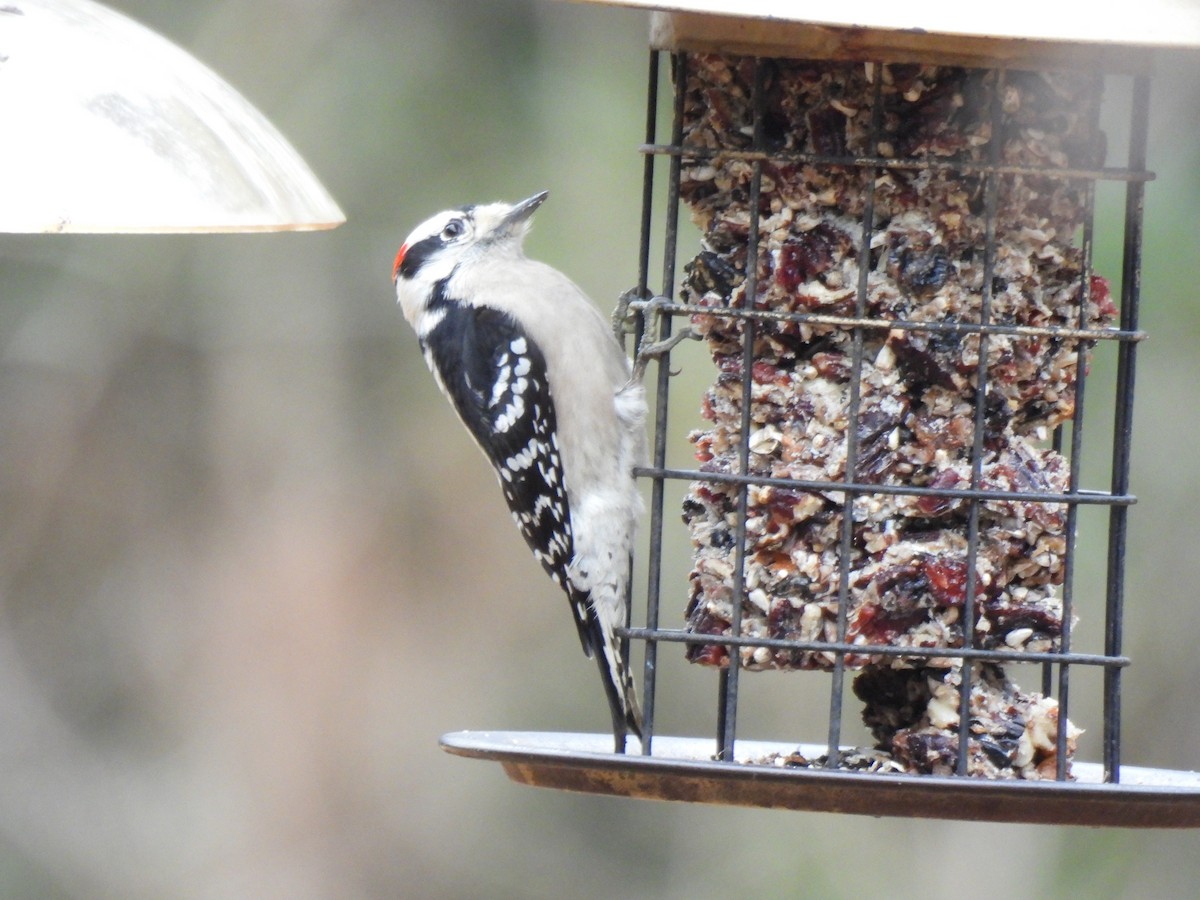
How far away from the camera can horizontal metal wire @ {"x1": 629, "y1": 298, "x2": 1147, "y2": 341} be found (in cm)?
324

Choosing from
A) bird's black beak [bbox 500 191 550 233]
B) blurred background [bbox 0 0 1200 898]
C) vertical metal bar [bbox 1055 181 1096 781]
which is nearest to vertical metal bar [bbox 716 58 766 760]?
vertical metal bar [bbox 1055 181 1096 781]

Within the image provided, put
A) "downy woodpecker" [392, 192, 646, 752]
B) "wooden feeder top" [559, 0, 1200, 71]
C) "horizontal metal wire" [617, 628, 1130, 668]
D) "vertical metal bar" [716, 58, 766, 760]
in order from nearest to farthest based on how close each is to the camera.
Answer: "wooden feeder top" [559, 0, 1200, 71], "horizontal metal wire" [617, 628, 1130, 668], "vertical metal bar" [716, 58, 766, 760], "downy woodpecker" [392, 192, 646, 752]

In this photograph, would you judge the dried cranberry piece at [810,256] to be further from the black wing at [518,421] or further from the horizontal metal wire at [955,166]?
the black wing at [518,421]

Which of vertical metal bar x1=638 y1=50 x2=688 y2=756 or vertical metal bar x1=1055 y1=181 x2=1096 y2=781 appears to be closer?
vertical metal bar x1=1055 y1=181 x2=1096 y2=781

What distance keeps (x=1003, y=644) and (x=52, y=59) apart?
2.10 metres

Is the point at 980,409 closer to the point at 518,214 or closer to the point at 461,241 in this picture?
the point at 518,214

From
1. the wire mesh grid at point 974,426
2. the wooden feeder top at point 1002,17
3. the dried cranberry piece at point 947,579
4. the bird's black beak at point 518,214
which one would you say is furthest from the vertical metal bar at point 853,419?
the bird's black beak at point 518,214

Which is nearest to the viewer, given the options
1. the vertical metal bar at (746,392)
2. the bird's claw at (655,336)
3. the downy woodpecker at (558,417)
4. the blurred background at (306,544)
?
the vertical metal bar at (746,392)

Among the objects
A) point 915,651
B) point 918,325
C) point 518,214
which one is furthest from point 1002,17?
point 518,214

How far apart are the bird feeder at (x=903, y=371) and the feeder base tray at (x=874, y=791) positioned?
246 millimetres

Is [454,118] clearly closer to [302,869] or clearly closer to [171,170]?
[302,869]

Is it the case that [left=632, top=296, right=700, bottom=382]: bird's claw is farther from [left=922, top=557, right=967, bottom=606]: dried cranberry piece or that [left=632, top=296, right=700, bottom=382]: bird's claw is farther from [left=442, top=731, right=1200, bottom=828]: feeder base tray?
[left=442, top=731, right=1200, bottom=828]: feeder base tray

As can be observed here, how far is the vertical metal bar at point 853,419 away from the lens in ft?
10.6

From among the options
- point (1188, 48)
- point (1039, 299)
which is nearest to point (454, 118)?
point (1039, 299)
